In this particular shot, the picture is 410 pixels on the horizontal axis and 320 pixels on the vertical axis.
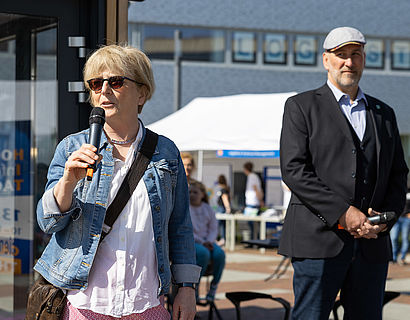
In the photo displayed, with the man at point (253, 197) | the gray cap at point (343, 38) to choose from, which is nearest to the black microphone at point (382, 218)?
the gray cap at point (343, 38)

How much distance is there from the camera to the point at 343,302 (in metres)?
3.74

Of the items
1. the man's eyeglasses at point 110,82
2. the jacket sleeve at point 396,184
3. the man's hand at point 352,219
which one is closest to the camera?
the man's eyeglasses at point 110,82

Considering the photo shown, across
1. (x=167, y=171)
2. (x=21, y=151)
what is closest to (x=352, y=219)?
(x=167, y=171)

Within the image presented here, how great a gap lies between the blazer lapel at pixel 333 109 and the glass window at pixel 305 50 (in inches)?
827

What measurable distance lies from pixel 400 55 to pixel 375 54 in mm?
932

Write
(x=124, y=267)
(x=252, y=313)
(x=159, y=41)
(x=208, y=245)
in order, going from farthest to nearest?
(x=159, y=41) < (x=252, y=313) < (x=208, y=245) < (x=124, y=267)

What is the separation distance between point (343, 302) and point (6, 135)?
209 centimetres

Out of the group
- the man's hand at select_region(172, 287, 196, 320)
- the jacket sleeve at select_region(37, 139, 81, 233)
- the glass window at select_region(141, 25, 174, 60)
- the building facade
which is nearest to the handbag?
the jacket sleeve at select_region(37, 139, 81, 233)

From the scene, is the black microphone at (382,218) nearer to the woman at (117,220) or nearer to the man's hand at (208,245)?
the woman at (117,220)

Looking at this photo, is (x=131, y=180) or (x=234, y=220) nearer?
(x=131, y=180)

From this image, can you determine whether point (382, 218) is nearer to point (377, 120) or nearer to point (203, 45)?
point (377, 120)

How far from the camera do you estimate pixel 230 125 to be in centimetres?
923

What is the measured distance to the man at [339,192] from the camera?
358 cm

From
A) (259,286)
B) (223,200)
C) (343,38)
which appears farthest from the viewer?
(223,200)
